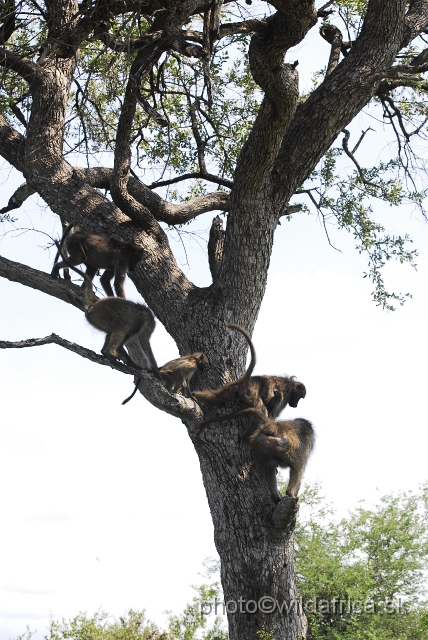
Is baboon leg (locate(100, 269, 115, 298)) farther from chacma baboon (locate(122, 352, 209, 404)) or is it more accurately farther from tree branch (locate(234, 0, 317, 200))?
tree branch (locate(234, 0, 317, 200))

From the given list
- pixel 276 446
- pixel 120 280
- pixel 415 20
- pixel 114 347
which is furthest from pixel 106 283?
pixel 415 20

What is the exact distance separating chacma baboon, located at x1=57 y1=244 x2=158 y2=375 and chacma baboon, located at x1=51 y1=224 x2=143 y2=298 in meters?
0.22

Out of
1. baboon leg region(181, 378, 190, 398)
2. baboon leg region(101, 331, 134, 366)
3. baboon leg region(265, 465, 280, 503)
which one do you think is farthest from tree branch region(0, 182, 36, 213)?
baboon leg region(265, 465, 280, 503)

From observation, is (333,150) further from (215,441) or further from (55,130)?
(215,441)

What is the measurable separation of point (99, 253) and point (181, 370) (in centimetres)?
172

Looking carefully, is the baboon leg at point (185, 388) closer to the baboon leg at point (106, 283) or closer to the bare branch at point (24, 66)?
the baboon leg at point (106, 283)

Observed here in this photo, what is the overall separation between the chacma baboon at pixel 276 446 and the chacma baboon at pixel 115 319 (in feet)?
4.28

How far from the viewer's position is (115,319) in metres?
7.46

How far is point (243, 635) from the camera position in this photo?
6.51m

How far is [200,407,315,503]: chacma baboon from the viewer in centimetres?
710

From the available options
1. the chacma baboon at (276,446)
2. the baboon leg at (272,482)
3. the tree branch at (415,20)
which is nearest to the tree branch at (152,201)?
the chacma baboon at (276,446)

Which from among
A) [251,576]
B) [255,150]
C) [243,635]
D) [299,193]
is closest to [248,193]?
[255,150]

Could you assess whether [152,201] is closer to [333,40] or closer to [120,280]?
[120,280]

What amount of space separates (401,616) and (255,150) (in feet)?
25.1
